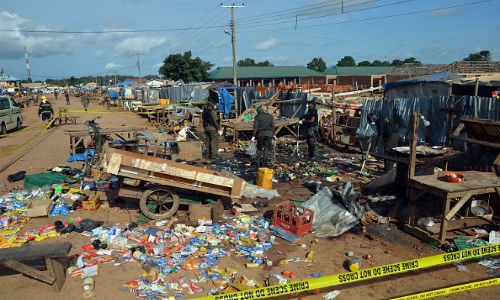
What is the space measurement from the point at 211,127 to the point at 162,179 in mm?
5330

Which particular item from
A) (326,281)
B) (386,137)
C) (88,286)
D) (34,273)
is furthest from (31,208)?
(386,137)

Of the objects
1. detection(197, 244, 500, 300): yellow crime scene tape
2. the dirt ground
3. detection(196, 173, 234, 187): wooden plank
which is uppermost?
detection(196, 173, 234, 187): wooden plank

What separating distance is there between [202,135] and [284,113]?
17.7 ft

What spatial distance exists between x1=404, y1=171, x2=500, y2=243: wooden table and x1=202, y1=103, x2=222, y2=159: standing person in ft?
22.0

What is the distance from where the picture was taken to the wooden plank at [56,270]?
455cm

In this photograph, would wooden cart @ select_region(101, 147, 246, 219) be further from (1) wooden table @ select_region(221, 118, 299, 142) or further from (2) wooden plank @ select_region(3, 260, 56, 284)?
(1) wooden table @ select_region(221, 118, 299, 142)

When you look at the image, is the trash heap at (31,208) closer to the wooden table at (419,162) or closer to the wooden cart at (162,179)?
the wooden cart at (162,179)

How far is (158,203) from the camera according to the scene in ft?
23.1

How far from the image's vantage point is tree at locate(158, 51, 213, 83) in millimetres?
52781

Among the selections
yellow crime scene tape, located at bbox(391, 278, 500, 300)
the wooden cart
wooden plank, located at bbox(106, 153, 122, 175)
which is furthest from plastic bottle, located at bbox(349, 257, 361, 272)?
wooden plank, located at bbox(106, 153, 122, 175)

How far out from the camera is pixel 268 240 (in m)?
6.12

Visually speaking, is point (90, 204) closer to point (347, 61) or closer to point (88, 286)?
point (88, 286)

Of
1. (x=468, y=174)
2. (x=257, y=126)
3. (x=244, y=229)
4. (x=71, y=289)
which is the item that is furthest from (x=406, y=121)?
(x=71, y=289)

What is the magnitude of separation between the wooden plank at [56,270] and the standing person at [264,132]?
6.81 meters
